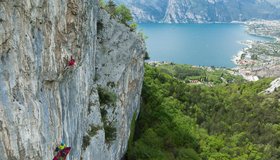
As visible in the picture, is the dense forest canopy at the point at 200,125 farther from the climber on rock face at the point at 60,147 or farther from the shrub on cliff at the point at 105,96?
the climber on rock face at the point at 60,147

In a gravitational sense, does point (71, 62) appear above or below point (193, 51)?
above

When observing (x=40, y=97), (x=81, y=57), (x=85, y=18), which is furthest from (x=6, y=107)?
(x=85, y=18)

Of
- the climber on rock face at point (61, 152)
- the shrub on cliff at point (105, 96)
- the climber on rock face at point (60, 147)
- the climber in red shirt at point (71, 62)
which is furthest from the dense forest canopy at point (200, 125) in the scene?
the climber in red shirt at point (71, 62)

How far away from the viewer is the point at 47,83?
34.6 feet

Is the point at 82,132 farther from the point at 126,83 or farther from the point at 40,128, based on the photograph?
the point at 126,83

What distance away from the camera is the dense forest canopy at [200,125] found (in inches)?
1103

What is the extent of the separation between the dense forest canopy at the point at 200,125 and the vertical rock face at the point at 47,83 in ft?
34.5

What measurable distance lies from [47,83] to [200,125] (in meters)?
31.8

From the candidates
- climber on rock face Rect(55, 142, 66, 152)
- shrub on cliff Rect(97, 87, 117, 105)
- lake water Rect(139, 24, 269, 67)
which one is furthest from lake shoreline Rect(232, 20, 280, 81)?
climber on rock face Rect(55, 142, 66, 152)

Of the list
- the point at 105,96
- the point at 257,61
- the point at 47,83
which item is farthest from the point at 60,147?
the point at 257,61

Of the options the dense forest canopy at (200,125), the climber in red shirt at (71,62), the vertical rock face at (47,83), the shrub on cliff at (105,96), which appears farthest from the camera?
the dense forest canopy at (200,125)

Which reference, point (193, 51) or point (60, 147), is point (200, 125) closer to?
point (60, 147)

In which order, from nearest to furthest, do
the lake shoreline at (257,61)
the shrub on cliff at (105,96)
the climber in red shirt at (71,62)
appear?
the climber in red shirt at (71,62)
the shrub on cliff at (105,96)
the lake shoreline at (257,61)

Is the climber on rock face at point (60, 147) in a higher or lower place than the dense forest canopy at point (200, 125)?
higher
